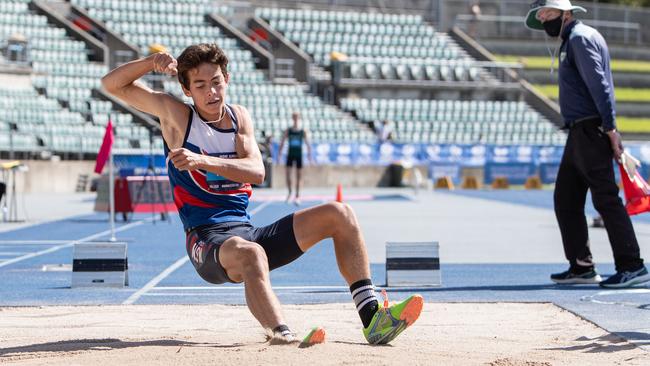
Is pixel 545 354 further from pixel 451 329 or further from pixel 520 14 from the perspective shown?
pixel 520 14

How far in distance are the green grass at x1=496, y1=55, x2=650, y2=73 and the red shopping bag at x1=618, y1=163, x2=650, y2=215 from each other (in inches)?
1636

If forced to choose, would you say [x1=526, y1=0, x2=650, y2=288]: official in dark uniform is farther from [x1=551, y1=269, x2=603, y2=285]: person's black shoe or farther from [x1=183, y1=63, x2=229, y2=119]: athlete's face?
[x1=183, y1=63, x2=229, y2=119]: athlete's face

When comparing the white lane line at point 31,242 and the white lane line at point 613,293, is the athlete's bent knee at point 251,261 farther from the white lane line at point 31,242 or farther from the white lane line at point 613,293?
the white lane line at point 31,242

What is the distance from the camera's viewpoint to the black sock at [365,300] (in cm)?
629

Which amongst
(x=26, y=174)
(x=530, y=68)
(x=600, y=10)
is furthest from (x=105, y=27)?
(x=600, y=10)

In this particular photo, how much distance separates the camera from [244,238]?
630 cm

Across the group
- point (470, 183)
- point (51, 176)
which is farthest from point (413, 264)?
point (470, 183)

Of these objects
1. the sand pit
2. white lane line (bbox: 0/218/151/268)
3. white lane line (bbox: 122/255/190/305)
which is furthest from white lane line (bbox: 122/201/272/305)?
white lane line (bbox: 0/218/151/268)

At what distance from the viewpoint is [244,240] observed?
6188 mm

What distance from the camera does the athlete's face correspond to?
6.37m

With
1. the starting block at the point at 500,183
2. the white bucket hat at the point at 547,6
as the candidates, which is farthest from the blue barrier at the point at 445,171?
the white bucket hat at the point at 547,6

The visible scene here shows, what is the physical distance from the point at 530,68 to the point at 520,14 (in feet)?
13.4

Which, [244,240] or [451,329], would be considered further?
[451,329]

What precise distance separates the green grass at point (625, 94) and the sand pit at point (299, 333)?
42994 millimetres
